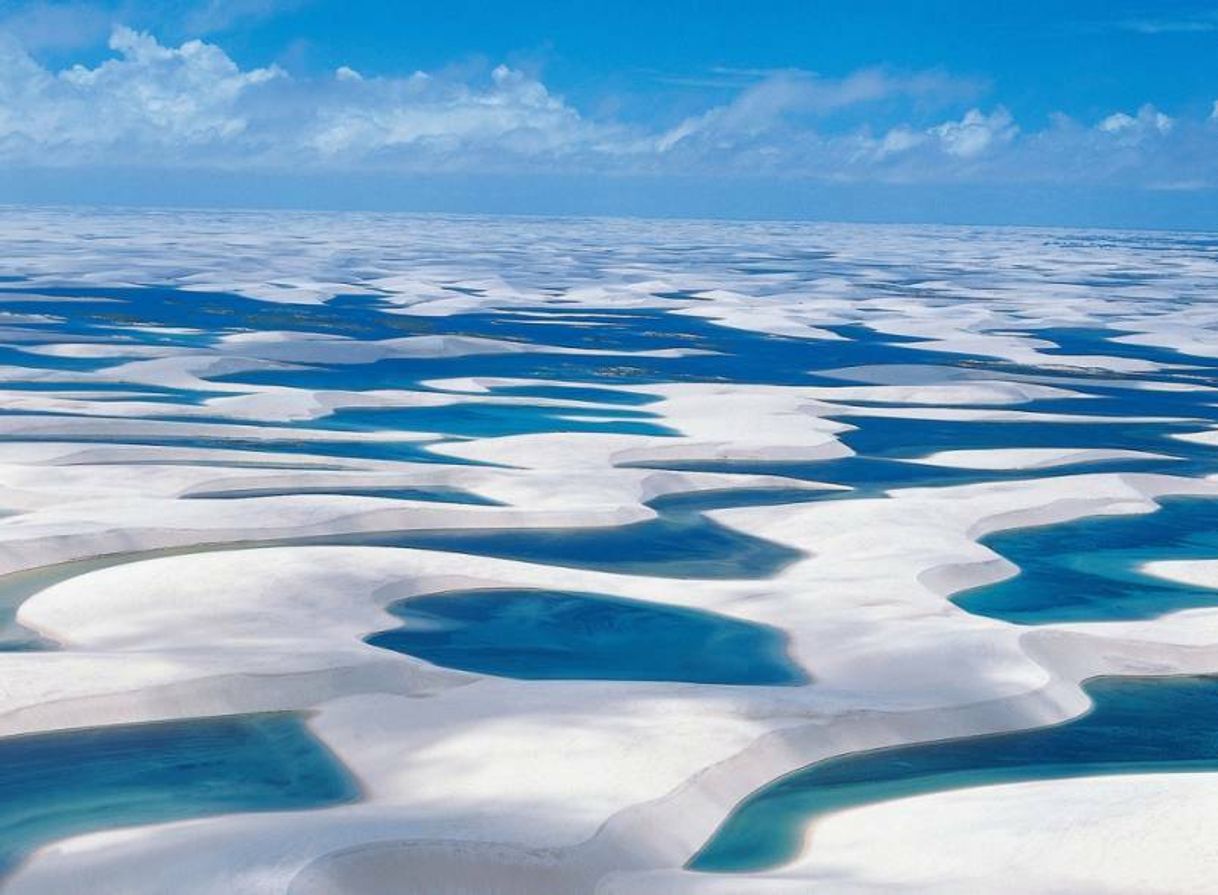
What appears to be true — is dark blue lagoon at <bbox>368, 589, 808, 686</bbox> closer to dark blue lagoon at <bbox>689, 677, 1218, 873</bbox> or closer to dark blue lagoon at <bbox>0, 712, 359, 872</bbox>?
dark blue lagoon at <bbox>689, 677, 1218, 873</bbox>

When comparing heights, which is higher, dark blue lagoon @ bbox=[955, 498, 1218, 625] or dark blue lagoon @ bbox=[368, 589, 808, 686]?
dark blue lagoon @ bbox=[368, 589, 808, 686]

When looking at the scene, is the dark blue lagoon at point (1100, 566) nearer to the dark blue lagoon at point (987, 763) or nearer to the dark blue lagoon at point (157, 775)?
the dark blue lagoon at point (987, 763)

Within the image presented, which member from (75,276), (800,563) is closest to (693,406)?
(800,563)

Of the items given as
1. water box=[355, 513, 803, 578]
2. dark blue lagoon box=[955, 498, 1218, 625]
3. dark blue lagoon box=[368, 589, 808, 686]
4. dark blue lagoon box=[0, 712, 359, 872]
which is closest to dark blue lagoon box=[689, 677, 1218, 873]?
dark blue lagoon box=[368, 589, 808, 686]

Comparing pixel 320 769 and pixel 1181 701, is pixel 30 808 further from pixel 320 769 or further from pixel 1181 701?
pixel 1181 701

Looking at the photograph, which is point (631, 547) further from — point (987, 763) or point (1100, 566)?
point (987, 763)

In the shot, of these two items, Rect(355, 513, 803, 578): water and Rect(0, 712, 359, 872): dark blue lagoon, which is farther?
Rect(355, 513, 803, 578): water
